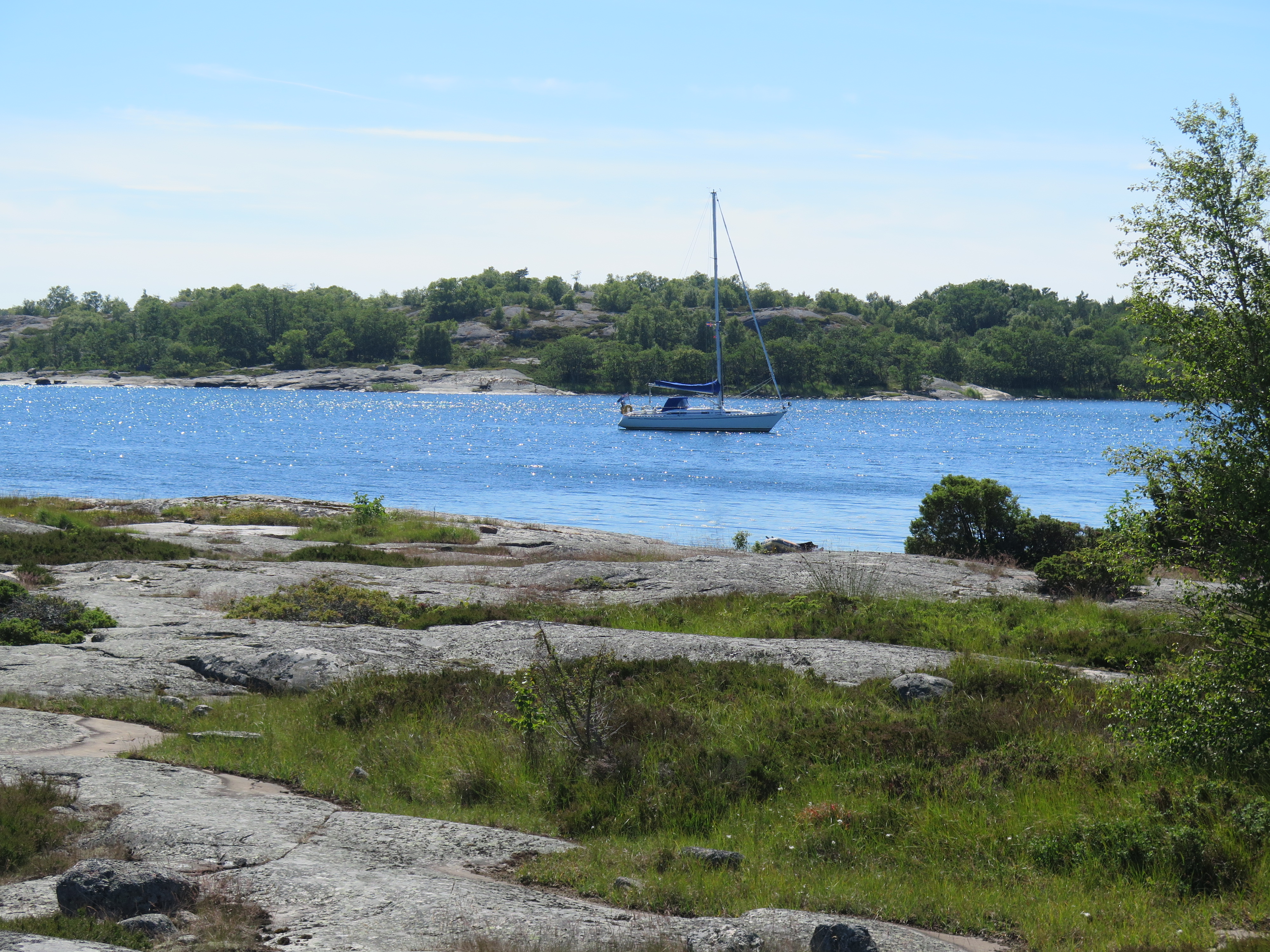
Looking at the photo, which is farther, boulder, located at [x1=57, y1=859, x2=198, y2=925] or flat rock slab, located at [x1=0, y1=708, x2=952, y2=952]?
flat rock slab, located at [x1=0, y1=708, x2=952, y2=952]

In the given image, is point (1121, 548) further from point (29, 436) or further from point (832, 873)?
point (29, 436)

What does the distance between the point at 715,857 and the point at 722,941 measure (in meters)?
1.88

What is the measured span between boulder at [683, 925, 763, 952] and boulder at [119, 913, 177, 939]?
3296 mm

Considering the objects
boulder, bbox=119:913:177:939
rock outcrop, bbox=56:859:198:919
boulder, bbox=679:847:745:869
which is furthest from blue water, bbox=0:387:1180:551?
boulder, bbox=119:913:177:939

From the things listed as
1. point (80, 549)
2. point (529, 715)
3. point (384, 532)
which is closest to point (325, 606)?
point (529, 715)

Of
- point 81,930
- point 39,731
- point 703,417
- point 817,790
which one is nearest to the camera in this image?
point 81,930

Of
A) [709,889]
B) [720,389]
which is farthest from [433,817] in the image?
[720,389]

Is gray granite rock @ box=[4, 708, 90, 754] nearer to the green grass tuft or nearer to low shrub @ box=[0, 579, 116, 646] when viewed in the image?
low shrub @ box=[0, 579, 116, 646]

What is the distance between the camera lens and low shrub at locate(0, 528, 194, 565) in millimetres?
23406

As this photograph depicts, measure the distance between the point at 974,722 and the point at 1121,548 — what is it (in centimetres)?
308

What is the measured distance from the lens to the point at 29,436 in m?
102

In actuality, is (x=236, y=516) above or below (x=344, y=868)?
below

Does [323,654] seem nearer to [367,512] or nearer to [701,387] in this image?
[367,512]

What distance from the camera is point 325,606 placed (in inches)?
740
